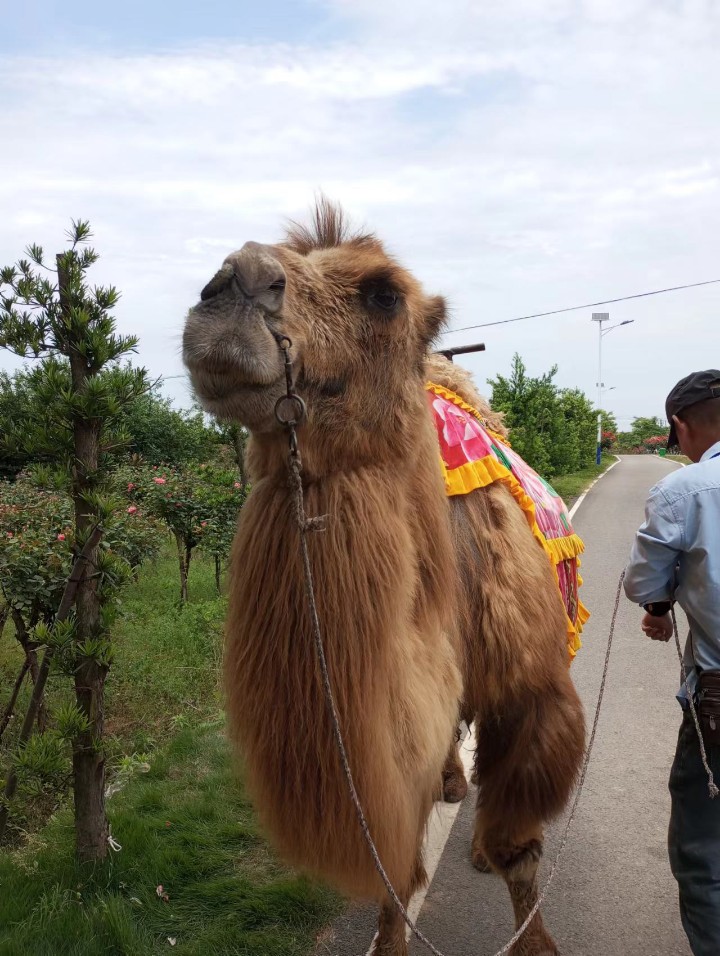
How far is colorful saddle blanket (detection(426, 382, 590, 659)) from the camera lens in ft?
10.4

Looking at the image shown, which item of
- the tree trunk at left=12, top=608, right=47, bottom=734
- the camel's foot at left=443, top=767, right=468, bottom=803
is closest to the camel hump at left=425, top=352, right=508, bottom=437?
the camel's foot at left=443, top=767, right=468, bottom=803

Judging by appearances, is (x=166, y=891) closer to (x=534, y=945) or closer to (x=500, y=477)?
(x=534, y=945)

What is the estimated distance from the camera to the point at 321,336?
86.0 inches

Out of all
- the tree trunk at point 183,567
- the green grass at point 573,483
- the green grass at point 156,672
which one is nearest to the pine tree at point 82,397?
the green grass at point 156,672

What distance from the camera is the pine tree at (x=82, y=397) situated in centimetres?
304

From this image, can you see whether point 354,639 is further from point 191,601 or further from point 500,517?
point 191,601

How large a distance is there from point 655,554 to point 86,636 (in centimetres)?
225

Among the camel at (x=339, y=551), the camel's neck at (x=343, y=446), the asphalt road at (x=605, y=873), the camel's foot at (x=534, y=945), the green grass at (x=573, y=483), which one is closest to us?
the camel at (x=339, y=551)

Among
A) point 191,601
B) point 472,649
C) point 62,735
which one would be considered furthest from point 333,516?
point 191,601

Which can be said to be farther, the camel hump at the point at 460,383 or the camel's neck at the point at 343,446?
the camel hump at the point at 460,383

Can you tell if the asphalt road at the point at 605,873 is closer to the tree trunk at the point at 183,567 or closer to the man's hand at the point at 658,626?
the man's hand at the point at 658,626

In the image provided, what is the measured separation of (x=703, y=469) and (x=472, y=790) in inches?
124

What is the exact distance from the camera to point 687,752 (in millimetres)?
2609

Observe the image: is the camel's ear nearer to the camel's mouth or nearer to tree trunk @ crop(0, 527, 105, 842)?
the camel's mouth
